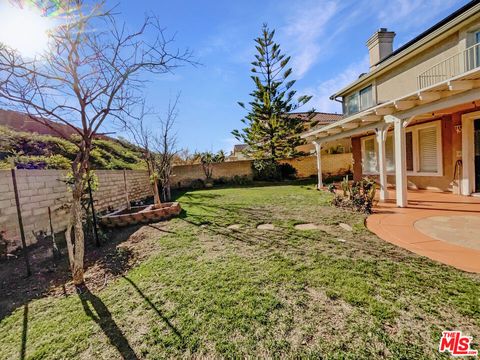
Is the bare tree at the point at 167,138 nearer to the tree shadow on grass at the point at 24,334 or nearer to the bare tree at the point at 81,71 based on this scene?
the bare tree at the point at 81,71

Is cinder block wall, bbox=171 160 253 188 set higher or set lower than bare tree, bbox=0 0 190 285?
lower

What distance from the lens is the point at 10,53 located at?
2619 millimetres

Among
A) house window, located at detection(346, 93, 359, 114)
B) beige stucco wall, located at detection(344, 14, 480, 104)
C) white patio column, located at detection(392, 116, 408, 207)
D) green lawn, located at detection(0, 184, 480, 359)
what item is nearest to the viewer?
green lawn, located at detection(0, 184, 480, 359)

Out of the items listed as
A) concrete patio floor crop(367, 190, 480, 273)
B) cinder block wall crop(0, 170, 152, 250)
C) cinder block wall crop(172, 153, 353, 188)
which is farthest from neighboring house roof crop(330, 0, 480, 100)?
cinder block wall crop(0, 170, 152, 250)

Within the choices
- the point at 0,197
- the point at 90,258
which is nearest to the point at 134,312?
the point at 90,258

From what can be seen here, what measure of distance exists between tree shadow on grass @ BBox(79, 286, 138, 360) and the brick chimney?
13.3 meters

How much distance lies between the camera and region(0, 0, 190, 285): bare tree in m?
2.76

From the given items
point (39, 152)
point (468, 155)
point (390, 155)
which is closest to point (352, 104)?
point (390, 155)

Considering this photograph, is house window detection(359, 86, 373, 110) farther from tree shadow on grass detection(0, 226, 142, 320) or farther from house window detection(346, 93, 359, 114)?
tree shadow on grass detection(0, 226, 142, 320)

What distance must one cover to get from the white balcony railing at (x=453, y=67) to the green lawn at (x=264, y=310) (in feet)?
20.5

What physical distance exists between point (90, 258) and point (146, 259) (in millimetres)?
1119

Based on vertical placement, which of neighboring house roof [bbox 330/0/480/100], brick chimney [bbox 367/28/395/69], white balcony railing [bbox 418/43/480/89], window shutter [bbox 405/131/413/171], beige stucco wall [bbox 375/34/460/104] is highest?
brick chimney [bbox 367/28/395/69]

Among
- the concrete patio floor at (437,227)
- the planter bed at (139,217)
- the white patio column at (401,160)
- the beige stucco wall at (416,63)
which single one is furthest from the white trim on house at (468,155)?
the planter bed at (139,217)

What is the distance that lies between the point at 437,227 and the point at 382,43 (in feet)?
33.0
